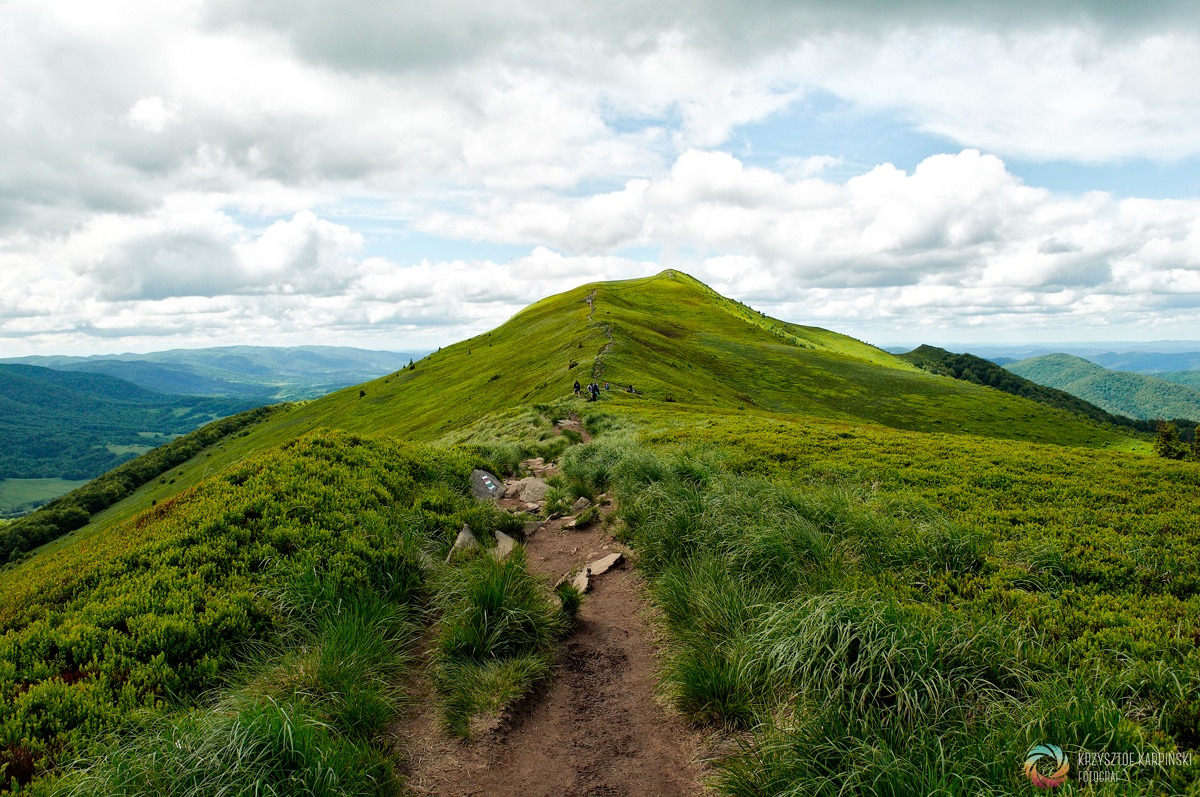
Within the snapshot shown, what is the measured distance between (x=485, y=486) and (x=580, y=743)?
36.4 ft

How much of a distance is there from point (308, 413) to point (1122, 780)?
12155 cm

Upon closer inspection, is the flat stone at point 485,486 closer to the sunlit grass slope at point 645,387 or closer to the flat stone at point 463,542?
the flat stone at point 463,542

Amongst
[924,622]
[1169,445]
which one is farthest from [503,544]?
[1169,445]

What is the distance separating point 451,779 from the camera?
6055mm

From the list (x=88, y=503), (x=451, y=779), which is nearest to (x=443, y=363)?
(x=88, y=503)

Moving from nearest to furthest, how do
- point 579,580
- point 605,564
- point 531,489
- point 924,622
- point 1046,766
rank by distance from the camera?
1. point 1046,766
2. point 924,622
3. point 579,580
4. point 605,564
5. point 531,489

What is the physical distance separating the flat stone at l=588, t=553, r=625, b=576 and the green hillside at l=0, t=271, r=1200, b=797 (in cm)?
40

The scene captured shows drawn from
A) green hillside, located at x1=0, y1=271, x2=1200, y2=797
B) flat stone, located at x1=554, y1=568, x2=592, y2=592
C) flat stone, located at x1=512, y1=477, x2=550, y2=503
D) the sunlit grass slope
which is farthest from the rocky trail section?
flat stone, located at x1=554, y1=568, x2=592, y2=592

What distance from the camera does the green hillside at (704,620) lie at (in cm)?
502

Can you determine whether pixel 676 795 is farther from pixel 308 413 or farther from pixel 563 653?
pixel 308 413

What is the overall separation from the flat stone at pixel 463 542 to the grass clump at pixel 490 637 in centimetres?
161

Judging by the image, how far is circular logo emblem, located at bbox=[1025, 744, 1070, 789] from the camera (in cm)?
442

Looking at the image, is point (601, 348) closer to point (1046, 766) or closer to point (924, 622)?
point (924, 622)

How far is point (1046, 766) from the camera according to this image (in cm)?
455
